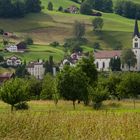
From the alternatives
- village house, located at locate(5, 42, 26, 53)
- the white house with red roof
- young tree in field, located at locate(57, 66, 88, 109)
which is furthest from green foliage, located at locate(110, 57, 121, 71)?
young tree in field, located at locate(57, 66, 88, 109)

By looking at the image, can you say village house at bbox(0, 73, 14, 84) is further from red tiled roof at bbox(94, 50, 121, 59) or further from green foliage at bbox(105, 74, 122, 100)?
green foliage at bbox(105, 74, 122, 100)

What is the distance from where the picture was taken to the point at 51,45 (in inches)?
7264

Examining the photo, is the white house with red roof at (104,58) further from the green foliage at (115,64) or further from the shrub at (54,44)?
the shrub at (54,44)

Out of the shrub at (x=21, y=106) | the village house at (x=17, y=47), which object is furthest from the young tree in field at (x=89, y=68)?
the village house at (x=17, y=47)

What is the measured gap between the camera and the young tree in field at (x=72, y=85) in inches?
2083

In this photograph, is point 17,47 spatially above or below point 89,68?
below

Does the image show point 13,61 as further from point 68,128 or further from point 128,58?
point 68,128

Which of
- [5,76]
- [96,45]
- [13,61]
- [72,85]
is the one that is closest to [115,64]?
[13,61]

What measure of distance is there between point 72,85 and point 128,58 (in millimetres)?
107856

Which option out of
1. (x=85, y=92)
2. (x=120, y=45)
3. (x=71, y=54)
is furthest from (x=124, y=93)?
(x=120, y=45)

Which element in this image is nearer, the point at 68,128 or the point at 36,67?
the point at 68,128

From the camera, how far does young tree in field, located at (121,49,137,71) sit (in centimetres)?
15926

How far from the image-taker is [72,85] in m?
53.8

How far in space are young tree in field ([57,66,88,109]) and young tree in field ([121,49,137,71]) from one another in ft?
344
